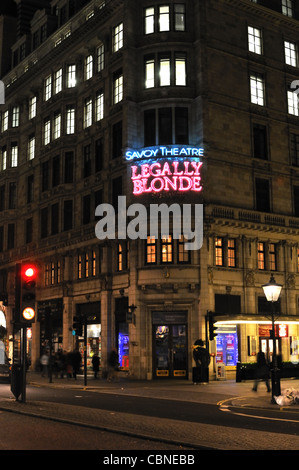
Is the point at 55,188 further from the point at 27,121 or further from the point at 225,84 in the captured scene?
the point at 225,84

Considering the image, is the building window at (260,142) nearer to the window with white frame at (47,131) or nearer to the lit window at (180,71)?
the lit window at (180,71)

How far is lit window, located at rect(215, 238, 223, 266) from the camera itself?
126ft

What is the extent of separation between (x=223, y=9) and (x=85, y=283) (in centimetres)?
2132

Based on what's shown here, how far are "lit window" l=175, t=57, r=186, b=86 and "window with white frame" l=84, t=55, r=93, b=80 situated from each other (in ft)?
27.6

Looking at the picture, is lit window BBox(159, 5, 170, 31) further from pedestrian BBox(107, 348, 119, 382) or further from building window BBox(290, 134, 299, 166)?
pedestrian BBox(107, 348, 119, 382)

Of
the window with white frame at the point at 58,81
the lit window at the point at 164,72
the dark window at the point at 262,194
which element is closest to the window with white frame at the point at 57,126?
the window with white frame at the point at 58,81

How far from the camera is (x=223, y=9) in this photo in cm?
4147

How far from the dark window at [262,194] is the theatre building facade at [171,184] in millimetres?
131

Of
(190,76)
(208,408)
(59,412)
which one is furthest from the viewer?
(190,76)

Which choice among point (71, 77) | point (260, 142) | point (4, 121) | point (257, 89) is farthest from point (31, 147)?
point (260, 142)

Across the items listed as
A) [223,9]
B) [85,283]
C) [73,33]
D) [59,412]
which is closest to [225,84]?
[223,9]

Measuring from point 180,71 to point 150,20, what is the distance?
424 cm

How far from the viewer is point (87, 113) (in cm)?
4556

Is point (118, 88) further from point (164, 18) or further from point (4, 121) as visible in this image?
point (4, 121)
